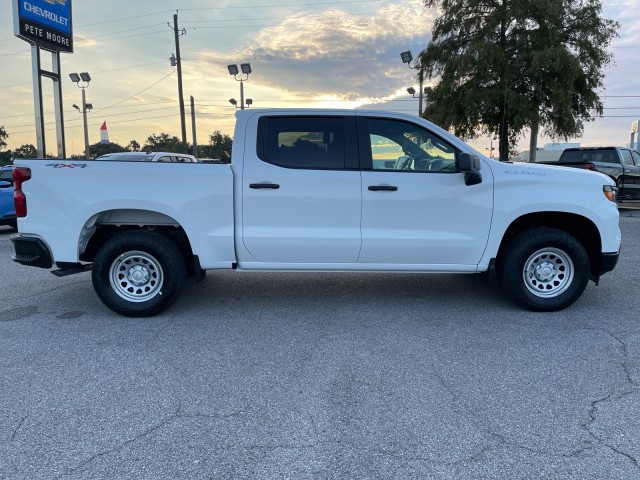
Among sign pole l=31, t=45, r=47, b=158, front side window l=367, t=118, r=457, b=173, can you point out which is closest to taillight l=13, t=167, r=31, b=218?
front side window l=367, t=118, r=457, b=173

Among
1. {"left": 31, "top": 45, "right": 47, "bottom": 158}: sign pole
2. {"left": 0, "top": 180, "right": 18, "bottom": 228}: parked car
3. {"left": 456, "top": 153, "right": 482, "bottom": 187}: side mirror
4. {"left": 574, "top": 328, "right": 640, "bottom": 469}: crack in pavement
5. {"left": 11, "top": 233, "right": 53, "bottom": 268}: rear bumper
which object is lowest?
{"left": 574, "top": 328, "right": 640, "bottom": 469}: crack in pavement

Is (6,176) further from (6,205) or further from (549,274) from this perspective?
(549,274)

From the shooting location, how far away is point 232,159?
469cm

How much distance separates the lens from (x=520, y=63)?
22.1 metres

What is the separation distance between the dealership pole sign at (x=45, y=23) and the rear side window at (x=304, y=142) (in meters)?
21.9

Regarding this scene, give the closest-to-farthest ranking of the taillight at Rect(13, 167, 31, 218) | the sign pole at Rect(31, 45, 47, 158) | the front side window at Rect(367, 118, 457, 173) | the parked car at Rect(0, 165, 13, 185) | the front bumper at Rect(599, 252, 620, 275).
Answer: the taillight at Rect(13, 167, 31, 218)
the front side window at Rect(367, 118, 457, 173)
the front bumper at Rect(599, 252, 620, 275)
the parked car at Rect(0, 165, 13, 185)
the sign pole at Rect(31, 45, 47, 158)

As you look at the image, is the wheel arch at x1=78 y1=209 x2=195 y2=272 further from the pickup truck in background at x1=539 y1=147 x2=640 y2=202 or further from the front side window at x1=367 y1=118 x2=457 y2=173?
the pickup truck in background at x1=539 y1=147 x2=640 y2=202

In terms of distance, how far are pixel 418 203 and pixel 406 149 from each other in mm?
595

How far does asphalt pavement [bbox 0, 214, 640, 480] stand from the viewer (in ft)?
8.27

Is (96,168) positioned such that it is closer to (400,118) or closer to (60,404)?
(60,404)

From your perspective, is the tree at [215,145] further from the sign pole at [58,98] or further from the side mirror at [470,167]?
the side mirror at [470,167]

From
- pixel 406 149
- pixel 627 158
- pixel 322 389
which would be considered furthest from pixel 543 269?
pixel 627 158

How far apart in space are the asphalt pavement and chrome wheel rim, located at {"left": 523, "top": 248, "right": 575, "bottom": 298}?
0.29 meters

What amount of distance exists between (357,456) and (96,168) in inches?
141
